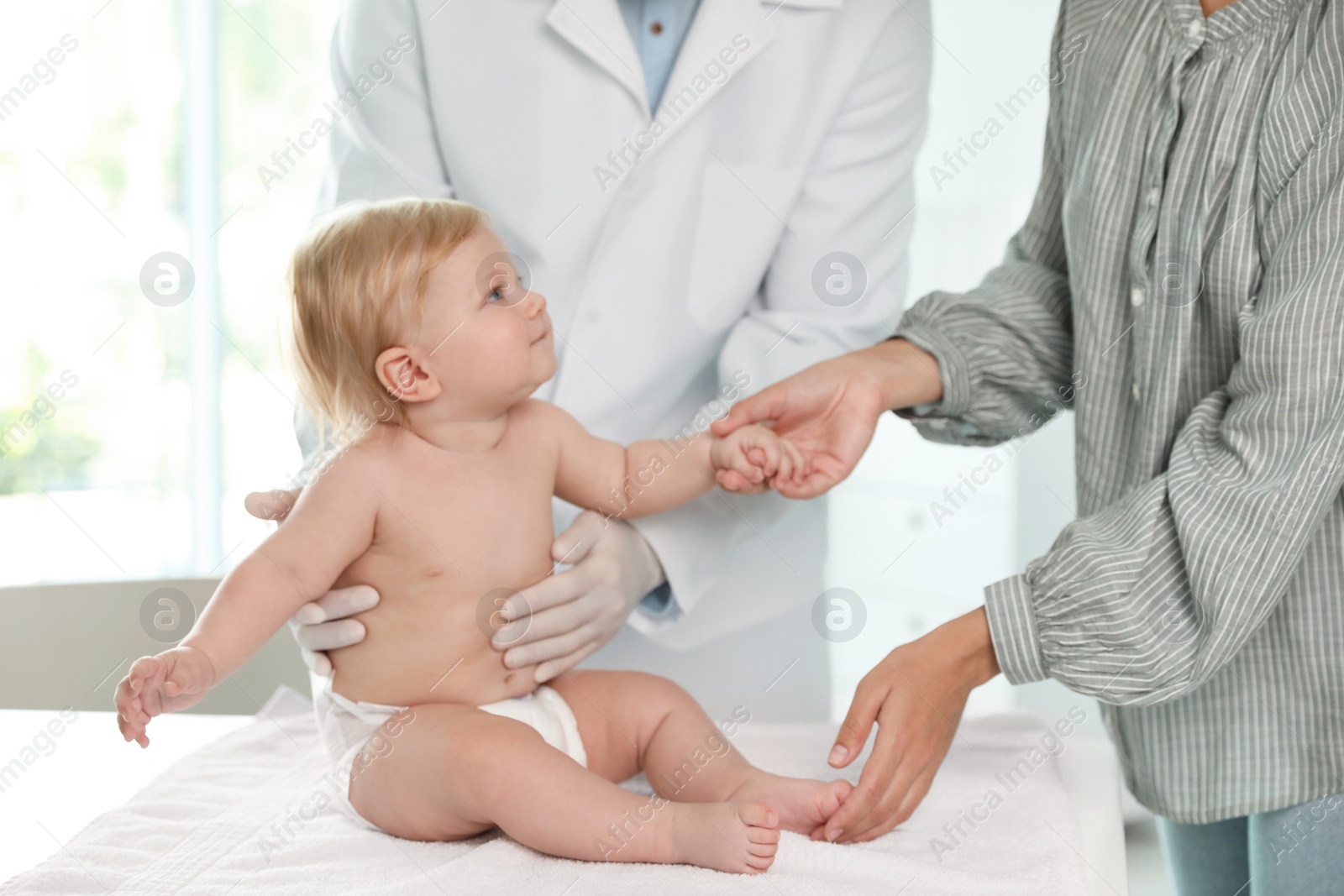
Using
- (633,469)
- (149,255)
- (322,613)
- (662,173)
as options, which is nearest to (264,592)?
(322,613)

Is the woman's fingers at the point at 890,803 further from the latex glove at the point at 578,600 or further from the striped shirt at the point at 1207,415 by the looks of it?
the latex glove at the point at 578,600

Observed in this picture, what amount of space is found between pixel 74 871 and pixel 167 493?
2772 mm

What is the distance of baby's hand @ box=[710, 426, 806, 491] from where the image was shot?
1058mm

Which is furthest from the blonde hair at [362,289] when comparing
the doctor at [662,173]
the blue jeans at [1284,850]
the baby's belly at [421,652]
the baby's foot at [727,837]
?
the blue jeans at [1284,850]

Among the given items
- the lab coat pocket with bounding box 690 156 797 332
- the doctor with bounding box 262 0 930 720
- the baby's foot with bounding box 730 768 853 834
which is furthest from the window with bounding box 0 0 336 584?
the baby's foot with bounding box 730 768 853 834

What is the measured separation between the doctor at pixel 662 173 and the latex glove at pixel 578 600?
0.08m

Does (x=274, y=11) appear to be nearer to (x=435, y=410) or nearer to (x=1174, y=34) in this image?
(x=435, y=410)

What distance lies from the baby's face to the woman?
1.43 ft

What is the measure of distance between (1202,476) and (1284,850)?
33cm

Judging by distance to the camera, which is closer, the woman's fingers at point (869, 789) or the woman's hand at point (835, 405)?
the woman's fingers at point (869, 789)

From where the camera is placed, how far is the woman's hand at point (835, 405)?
1090 millimetres

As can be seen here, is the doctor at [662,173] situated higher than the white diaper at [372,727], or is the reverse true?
the doctor at [662,173]

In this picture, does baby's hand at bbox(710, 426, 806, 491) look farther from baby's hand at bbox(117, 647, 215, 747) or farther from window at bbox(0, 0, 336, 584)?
window at bbox(0, 0, 336, 584)

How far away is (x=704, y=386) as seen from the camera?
1.41m
